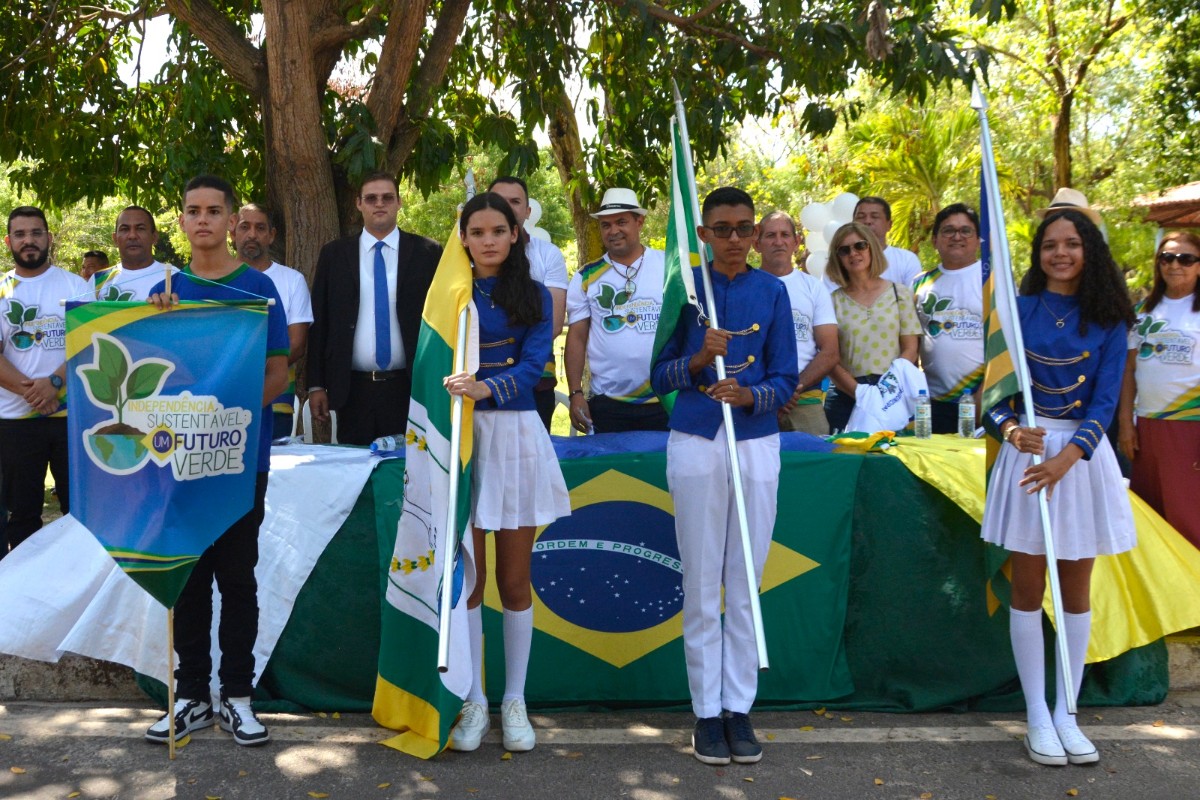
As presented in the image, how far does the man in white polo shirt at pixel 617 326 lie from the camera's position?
18.6 ft

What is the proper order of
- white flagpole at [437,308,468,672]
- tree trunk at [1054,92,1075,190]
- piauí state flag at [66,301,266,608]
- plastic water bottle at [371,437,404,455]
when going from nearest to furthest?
white flagpole at [437,308,468,672]
piauí state flag at [66,301,266,608]
plastic water bottle at [371,437,404,455]
tree trunk at [1054,92,1075,190]

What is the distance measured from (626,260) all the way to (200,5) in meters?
3.33

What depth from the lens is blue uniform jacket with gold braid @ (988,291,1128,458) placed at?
4105mm

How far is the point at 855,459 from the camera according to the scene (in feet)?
15.7

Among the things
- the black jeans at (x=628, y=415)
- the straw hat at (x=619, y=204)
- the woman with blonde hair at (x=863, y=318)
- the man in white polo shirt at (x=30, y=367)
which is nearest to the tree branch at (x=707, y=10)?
the straw hat at (x=619, y=204)

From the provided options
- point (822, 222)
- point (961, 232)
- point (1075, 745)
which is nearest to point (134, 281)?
point (961, 232)

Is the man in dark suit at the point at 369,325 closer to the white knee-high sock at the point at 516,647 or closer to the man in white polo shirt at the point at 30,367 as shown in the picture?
the man in white polo shirt at the point at 30,367

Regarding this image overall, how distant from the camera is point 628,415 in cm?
572

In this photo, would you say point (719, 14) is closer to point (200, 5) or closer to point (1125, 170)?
point (200, 5)

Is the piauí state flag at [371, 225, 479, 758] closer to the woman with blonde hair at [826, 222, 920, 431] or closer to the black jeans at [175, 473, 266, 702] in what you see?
the black jeans at [175, 473, 266, 702]

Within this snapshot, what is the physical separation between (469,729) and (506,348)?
4.50 feet

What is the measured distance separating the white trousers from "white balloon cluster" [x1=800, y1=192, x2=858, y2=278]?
434 cm

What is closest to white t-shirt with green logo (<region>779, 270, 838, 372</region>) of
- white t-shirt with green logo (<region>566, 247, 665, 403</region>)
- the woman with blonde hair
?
the woman with blonde hair

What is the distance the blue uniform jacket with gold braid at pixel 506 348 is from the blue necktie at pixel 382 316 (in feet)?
3.87
